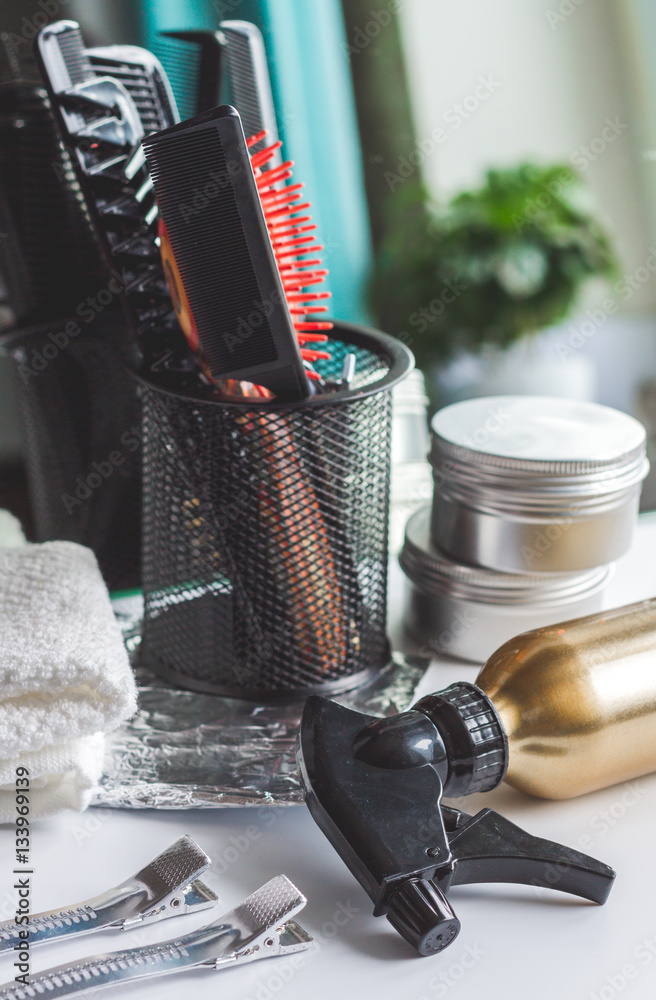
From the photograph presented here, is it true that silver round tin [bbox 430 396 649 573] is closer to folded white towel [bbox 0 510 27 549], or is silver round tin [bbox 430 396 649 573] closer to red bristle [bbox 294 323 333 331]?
red bristle [bbox 294 323 333 331]

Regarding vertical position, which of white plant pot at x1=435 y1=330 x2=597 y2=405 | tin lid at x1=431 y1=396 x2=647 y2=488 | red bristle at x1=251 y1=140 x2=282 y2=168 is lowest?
white plant pot at x1=435 y1=330 x2=597 y2=405

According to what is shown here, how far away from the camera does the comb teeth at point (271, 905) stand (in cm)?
32

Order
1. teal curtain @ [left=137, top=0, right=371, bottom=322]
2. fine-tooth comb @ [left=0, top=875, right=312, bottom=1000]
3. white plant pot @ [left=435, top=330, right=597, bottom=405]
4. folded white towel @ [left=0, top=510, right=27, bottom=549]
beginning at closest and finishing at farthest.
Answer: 1. fine-tooth comb @ [left=0, top=875, right=312, bottom=1000]
2. folded white towel @ [left=0, top=510, right=27, bottom=549]
3. teal curtain @ [left=137, top=0, right=371, bottom=322]
4. white plant pot @ [left=435, top=330, right=597, bottom=405]

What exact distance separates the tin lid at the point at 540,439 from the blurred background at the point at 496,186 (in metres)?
0.22

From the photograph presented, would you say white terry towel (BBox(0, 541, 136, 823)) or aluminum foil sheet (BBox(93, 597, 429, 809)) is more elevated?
white terry towel (BBox(0, 541, 136, 823))

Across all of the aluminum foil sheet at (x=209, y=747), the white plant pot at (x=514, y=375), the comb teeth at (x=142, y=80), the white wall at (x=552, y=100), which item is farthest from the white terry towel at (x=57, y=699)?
the white wall at (x=552, y=100)

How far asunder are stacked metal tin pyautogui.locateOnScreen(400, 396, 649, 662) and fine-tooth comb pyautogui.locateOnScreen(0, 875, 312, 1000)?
20cm

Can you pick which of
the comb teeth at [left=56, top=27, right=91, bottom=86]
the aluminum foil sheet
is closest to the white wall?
the comb teeth at [left=56, top=27, right=91, bottom=86]

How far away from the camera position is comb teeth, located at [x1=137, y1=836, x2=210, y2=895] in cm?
34

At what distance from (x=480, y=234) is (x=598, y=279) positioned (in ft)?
0.65

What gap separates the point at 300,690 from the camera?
46 cm

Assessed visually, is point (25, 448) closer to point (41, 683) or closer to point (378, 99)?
point (41, 683)

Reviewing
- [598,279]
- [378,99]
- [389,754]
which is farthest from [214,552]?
[598,279]

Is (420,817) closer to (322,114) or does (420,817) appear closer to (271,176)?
(271,176)
